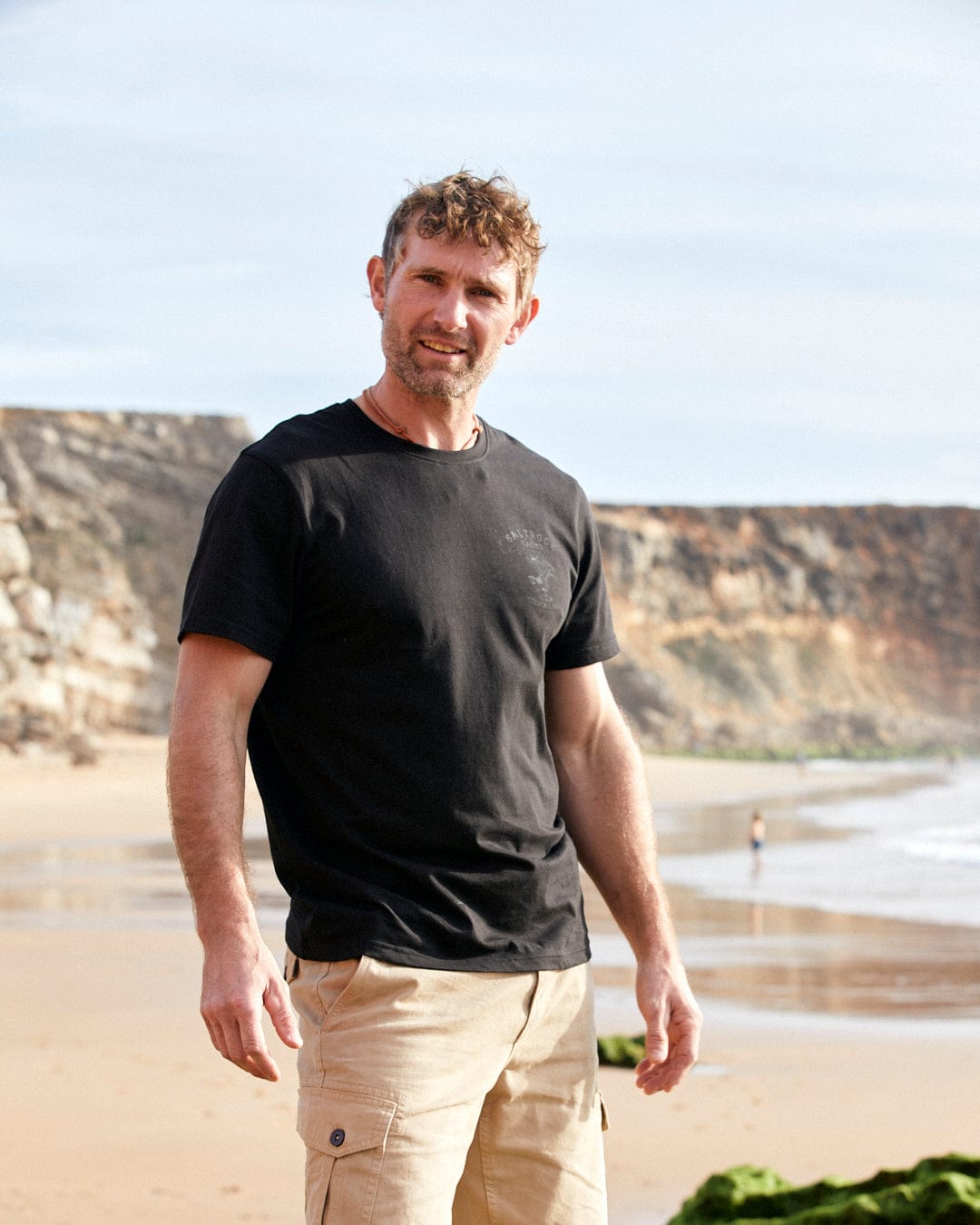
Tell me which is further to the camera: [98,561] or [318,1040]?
[98,561]

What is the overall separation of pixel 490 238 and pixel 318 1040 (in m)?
1.26

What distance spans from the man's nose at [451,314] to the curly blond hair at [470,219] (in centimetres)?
9

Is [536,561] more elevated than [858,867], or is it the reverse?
[536,561]

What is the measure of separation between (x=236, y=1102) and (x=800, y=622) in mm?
76130

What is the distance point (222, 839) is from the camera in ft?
7.33

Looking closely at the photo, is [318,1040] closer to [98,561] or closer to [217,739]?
[217,739]

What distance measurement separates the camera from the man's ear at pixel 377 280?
2.57 metres

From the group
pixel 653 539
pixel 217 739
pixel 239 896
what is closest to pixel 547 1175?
pixel 239 896

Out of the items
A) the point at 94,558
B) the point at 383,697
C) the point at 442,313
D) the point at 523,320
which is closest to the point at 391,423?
the point at 442,313

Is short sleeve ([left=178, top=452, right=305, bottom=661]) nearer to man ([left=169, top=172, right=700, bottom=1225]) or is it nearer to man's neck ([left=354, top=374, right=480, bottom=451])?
man ([left=169, top=172, right=700, bottom=1225])

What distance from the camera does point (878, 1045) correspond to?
7.61 m

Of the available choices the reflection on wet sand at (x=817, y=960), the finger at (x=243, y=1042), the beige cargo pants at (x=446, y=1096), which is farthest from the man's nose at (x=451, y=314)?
the reflection on wet sand at (x=817, y=960)

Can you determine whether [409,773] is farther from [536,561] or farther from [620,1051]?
[620,1051]

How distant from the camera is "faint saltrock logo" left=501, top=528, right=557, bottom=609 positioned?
248 centimetres
